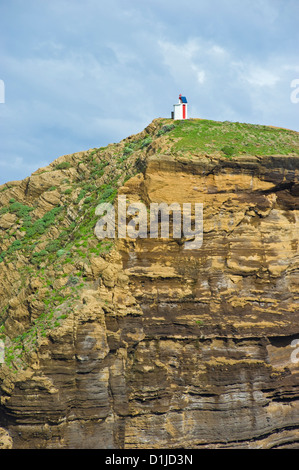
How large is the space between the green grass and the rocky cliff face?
0.45 metres

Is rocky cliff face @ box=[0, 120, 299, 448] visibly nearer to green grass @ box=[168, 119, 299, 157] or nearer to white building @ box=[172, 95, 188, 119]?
green grass @ box=[168, 119, 299, 157]

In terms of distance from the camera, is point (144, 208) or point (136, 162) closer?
point (144, 208)

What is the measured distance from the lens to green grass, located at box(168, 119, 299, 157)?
36147 mm

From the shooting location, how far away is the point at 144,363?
32906mm

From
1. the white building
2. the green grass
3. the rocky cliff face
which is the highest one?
the white building

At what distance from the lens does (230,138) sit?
38.5m

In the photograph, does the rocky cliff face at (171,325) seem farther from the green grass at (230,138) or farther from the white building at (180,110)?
the white building at (180,110)

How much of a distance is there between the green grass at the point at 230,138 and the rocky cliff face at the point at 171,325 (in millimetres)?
446

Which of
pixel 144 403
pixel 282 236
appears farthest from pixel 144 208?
pixel 144 403

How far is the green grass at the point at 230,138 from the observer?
1423 inches

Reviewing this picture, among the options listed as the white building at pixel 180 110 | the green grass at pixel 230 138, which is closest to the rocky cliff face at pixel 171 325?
the green grass at pixel 230 138

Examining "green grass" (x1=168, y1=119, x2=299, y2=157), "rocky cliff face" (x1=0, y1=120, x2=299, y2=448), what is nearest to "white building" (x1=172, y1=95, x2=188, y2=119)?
"green grass" (x1=168, y1=119, x2=299, y2=157)
